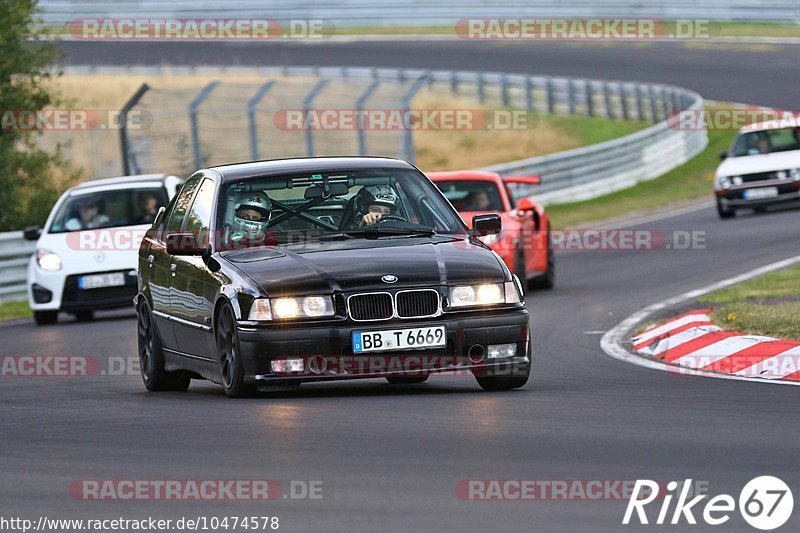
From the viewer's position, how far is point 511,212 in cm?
1933

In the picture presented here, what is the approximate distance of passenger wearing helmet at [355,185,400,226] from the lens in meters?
10.8

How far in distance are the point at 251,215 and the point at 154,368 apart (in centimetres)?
144

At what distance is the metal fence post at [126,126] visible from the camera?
27.0 metres

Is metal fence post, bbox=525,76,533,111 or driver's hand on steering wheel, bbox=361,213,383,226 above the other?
driver's hand on steering wheel, bbox=361,213,383,226

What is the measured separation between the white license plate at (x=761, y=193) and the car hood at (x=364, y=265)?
714 inches

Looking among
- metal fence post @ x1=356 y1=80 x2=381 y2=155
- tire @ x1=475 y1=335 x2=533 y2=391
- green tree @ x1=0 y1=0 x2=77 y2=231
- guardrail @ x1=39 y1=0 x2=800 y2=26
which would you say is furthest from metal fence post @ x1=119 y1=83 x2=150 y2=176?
guardrail @ x1=39 y1=0 x2=800 y2=26

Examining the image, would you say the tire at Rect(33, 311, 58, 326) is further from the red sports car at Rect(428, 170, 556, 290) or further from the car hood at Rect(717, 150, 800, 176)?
the car hood at Rect(717, 150, 800, 176)

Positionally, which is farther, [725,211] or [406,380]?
[725,211]

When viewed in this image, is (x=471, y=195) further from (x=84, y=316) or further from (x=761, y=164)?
(x=761, y=164)

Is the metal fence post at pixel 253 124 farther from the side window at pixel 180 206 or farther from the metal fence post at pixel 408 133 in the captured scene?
the side window at pixel 180 206

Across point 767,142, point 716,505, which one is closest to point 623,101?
point 767,142

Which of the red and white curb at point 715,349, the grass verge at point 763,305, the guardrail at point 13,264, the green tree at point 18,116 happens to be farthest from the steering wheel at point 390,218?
the green tree at point 18,116

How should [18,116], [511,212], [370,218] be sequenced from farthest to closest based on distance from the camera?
[18,116], [511,212], [370,218]

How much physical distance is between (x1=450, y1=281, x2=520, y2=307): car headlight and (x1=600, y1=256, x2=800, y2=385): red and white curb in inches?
65.1
